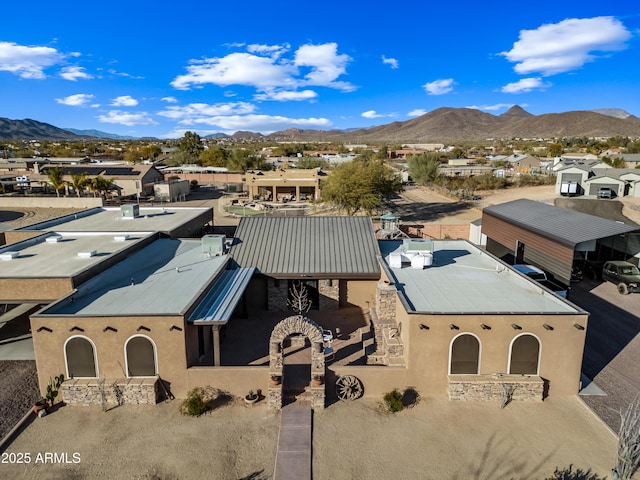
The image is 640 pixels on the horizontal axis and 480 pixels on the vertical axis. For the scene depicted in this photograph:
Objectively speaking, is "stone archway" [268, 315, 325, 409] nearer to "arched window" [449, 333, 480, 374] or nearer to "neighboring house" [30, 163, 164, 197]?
"arched window" [449, 333, 480, 374]

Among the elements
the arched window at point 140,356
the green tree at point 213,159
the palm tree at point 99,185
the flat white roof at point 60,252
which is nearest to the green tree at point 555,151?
the green tree at point 213,159

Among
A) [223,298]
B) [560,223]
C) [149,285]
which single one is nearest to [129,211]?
[149,285]

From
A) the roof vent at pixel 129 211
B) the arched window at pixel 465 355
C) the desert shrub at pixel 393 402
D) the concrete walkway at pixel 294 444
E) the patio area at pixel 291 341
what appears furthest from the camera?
the roof vent at pixel 129 211

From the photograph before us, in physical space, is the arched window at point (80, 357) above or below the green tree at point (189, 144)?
below

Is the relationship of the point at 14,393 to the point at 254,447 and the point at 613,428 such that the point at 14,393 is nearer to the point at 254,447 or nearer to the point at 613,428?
the point at 254,447

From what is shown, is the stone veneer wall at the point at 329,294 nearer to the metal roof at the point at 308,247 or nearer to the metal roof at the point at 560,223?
the metal roof at the point at 308,247

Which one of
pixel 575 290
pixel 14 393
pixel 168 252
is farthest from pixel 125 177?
pixel 575 290
